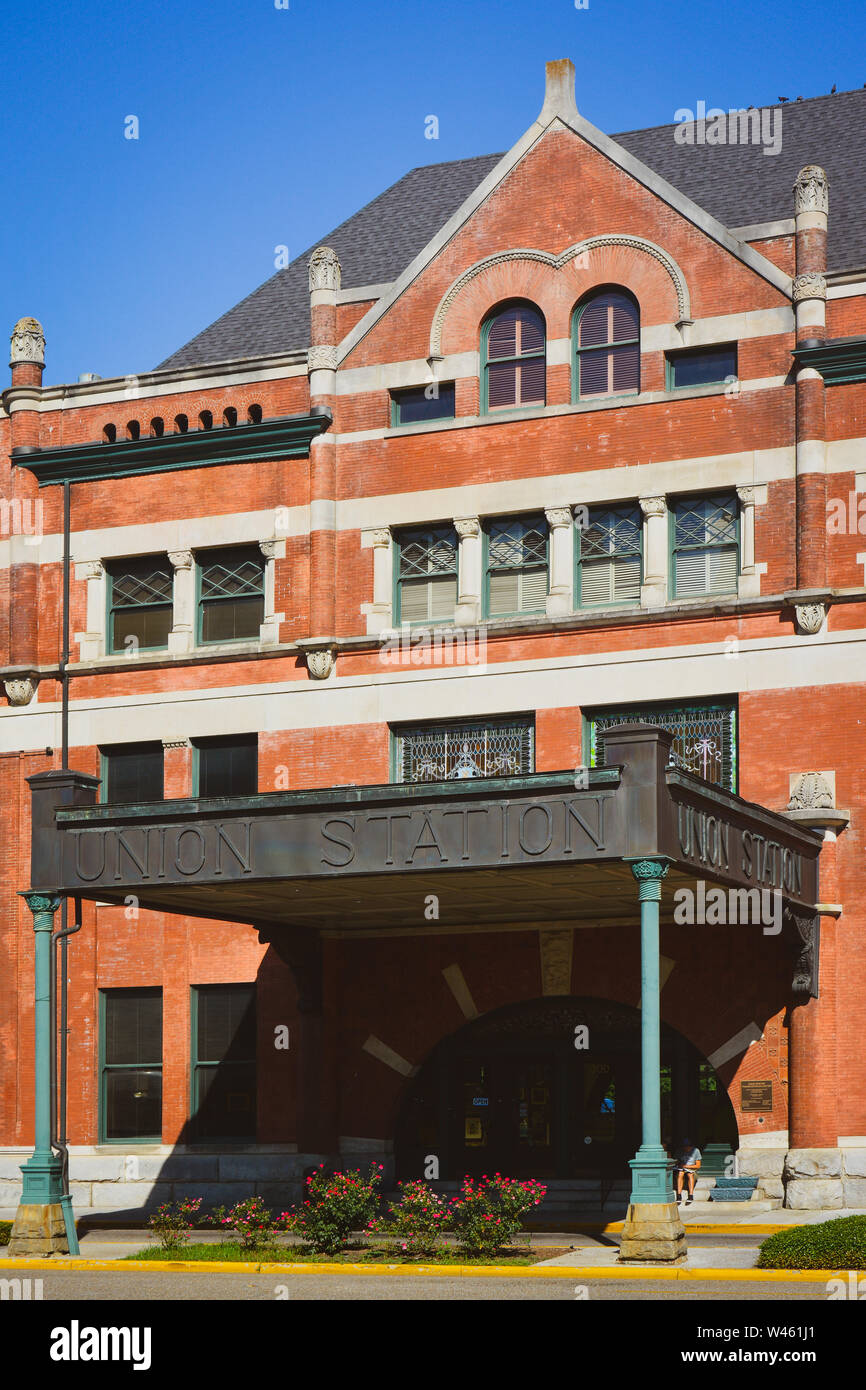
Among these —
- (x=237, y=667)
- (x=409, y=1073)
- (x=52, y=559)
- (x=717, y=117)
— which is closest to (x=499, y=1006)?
(x=409, y=1073)

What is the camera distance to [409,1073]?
3012 cm

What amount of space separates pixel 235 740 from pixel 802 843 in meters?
10.4

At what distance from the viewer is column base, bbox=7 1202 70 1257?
24.4 metres

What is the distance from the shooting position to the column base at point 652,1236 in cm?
2122

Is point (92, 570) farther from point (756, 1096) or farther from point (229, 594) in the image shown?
point (756, 1096)

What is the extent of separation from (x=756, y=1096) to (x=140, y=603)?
45.8 ft

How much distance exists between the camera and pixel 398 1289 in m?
19.9

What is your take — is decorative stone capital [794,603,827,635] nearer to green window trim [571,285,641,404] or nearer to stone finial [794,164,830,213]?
green window trim [571,285,641,404]

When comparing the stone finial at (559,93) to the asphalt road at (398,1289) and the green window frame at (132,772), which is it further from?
the asphalt road at (398,1289)

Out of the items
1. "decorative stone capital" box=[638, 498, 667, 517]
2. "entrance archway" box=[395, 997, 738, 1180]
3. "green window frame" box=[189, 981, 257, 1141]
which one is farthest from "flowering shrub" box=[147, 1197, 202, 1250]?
"decorative stone capital" box=[638, 498, 667, 517]

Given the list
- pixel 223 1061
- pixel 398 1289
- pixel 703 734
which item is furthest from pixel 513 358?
pixel 398 1289

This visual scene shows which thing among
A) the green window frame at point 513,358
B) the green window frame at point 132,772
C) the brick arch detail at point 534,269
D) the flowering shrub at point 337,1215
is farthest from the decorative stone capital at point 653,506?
the flowering shrub at point 337,1215

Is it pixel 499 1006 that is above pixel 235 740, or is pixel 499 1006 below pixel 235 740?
below

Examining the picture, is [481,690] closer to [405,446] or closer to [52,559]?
[405,446]
